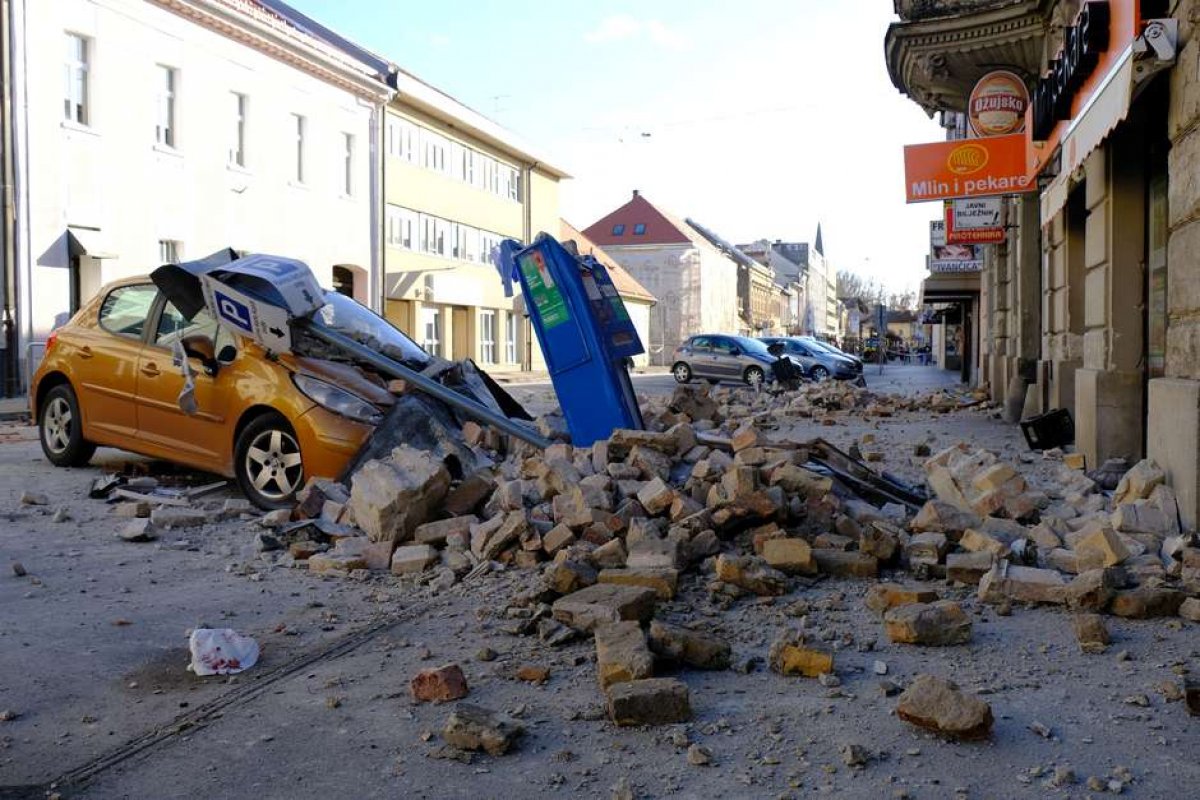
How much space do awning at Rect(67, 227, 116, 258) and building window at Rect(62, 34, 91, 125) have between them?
7.33ft

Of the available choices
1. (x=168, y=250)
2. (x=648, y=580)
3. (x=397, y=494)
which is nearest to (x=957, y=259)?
(x=168, y=250)

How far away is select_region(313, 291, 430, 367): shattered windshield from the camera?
335 inches

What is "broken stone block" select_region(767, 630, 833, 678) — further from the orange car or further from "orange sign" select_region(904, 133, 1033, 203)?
"orange sign" select_region(904, 133, 1033, 203)

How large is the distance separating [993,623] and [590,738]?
83.5 inches

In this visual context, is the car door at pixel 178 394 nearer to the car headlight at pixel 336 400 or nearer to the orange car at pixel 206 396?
the orange car at pixel 206 396

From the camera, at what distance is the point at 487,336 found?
141 ft

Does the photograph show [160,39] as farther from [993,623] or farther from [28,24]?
[993,623]

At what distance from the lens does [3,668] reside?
163 inches

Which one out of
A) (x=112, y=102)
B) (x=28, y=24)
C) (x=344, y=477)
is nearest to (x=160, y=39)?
(x=112, y=102)

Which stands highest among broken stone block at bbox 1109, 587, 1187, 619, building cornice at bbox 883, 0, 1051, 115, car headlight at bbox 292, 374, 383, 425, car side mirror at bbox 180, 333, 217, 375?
building cornice at bbox 883, 0, 1051, 115

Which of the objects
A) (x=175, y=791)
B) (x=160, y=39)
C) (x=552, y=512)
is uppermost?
(x=160, y=39)

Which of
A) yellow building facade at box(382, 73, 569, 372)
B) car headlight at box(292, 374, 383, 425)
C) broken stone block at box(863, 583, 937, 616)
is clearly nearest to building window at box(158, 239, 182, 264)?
yellow building facade at box(382, 73, 569, 372)

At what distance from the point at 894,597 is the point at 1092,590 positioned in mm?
869

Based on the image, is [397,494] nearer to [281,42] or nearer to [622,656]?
[622,656]
